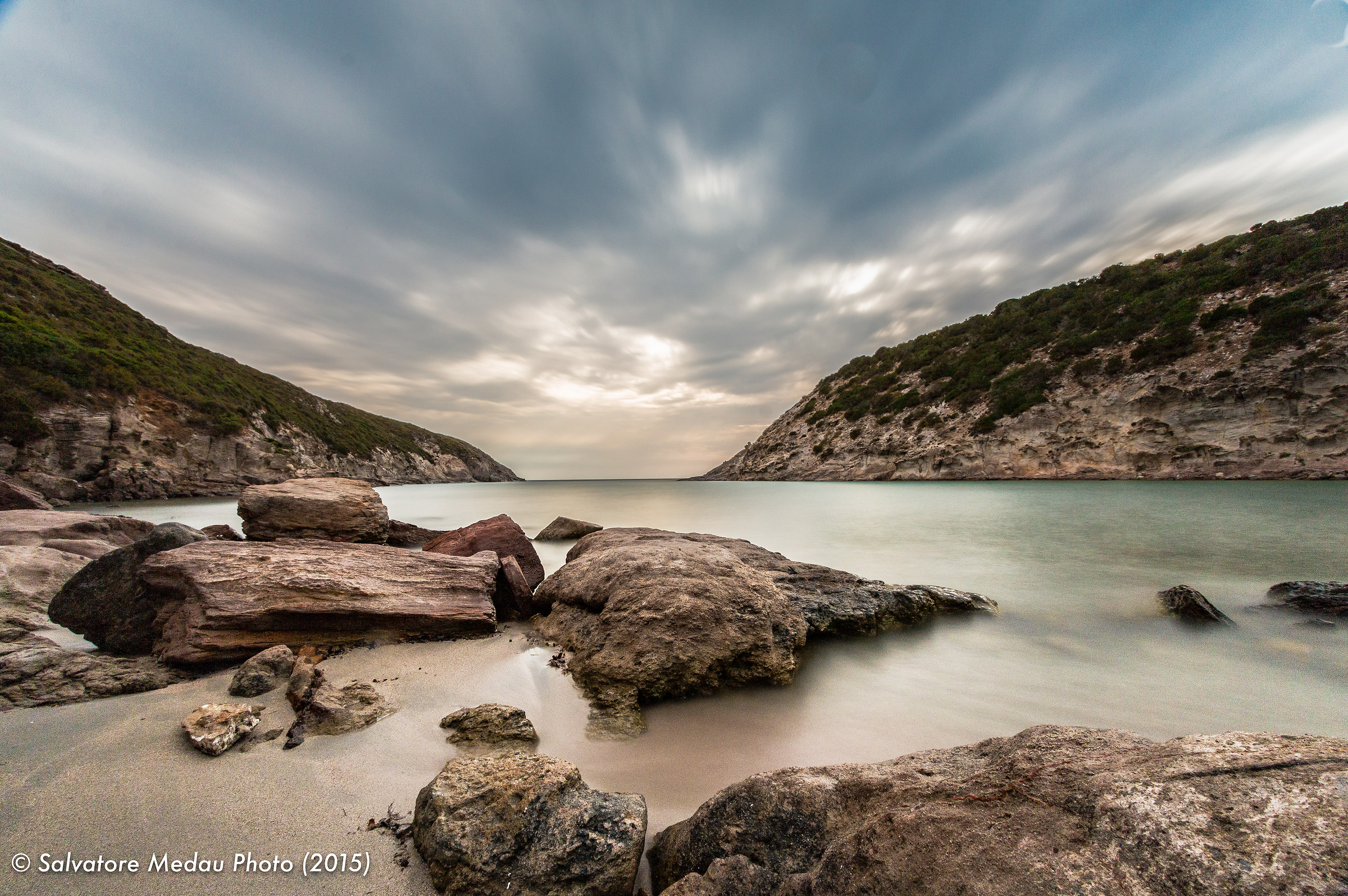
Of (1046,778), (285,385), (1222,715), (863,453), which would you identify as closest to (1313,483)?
(863,453)

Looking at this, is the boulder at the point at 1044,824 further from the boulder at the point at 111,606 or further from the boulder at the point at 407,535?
the boulder at the point at 407,535

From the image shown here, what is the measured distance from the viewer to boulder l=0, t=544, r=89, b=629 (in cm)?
451

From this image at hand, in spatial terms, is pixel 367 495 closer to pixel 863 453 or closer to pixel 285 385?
pixel 863 453

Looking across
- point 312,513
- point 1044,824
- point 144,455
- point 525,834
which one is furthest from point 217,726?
point 144,455

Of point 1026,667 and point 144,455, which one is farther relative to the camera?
point 144,455

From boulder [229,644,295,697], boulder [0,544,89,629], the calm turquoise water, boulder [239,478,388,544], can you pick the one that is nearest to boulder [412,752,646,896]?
the calm turquoise water

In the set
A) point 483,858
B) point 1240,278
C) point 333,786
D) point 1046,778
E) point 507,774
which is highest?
point 1240,278

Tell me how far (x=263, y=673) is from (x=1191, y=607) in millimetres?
12931

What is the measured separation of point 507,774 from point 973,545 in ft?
54.4

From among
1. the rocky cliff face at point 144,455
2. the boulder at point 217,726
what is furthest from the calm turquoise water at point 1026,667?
the rocky cliff face at point 144,455

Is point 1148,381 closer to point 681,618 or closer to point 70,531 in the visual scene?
point 681,618

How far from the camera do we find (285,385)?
71938 mm

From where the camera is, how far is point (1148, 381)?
2883cm

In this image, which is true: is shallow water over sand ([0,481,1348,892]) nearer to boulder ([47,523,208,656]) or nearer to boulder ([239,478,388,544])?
boulder ([47,523,208,656])
